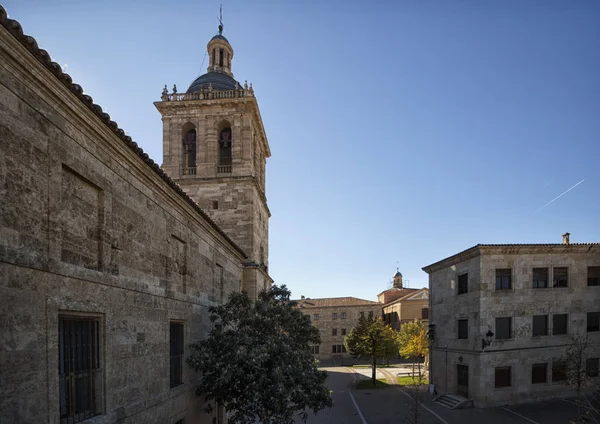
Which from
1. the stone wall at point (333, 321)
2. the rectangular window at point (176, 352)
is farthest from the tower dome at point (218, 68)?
the stone wall at point (333, 321)

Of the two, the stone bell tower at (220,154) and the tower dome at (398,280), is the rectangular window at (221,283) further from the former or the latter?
the tower dome at (398,280)

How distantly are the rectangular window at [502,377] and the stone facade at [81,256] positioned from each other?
17.0 m

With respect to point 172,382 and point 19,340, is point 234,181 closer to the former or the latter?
point 172,382

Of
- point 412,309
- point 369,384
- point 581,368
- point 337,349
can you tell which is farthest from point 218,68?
point 337,349

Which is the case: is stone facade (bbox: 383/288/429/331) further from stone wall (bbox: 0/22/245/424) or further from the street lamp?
stone wall (bbox: 0/22/245/424)

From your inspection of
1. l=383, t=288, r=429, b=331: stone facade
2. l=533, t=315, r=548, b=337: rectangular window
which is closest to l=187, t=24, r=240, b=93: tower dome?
l=533, t=315, r=548, b=337: rectangular window

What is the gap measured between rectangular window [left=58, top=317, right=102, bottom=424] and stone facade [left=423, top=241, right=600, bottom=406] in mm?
19152

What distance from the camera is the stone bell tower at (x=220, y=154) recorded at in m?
24.1

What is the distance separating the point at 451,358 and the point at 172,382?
18.7 meters

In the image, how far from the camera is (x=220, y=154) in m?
26.0

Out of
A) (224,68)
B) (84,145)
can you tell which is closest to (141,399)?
(84,145)

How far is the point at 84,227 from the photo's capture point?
6.90 metres

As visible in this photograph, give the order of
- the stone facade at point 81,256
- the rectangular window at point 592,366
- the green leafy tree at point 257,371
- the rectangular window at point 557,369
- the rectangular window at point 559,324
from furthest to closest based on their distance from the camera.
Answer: the rectangular window at point 592,366 → the rectangular window at point 559,324 → the rectangular window at point 557,369 → the green leafy tree at point 257,371 → the stone facade at point 81,256

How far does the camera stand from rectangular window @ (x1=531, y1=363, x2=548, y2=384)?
828 inches
